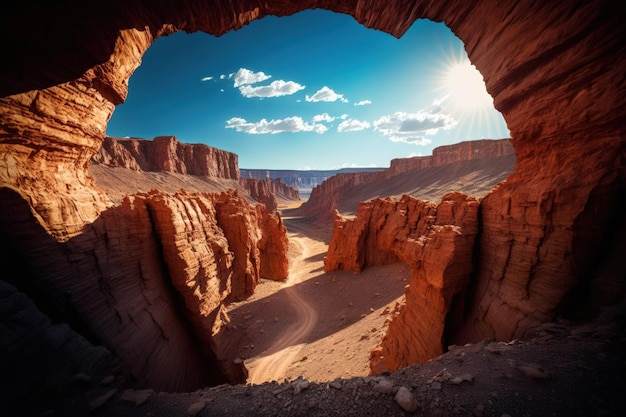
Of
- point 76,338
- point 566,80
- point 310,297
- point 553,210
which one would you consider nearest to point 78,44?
point 76,338

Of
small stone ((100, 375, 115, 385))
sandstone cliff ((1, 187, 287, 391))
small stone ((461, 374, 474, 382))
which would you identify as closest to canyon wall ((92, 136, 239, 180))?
sandstone cliff ((1, 187, 287, 391))

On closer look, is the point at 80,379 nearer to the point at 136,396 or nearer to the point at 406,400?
the point at 136,396

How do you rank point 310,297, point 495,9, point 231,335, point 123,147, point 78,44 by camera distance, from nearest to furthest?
point 78,44
point 495,9
point 231,335
point 310,297
point 123,147

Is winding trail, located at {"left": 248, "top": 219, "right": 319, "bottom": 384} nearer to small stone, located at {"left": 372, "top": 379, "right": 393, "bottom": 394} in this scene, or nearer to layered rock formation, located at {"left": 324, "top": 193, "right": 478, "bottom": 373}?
layered rock formation, located at {"left": 324, "top": 193, "right": 478, "bottom": 373}

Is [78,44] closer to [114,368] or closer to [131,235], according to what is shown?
[131,235]

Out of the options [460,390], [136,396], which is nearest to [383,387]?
[460,390]

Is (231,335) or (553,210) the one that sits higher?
(553,210)
